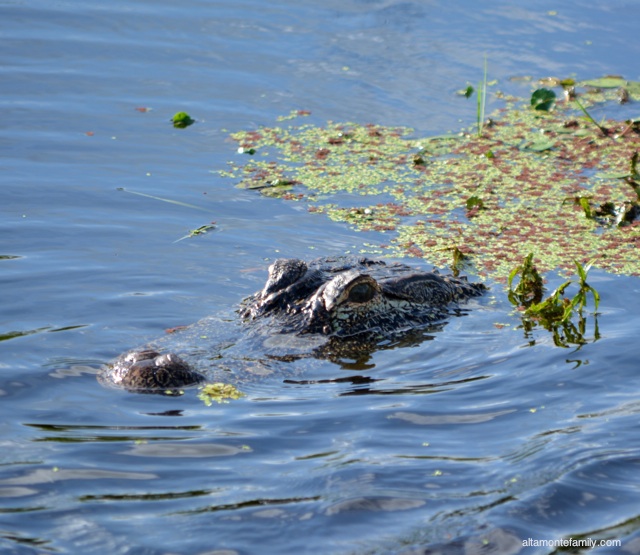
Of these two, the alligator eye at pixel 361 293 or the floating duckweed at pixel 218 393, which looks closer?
the floating duckweed at pixel 218 393

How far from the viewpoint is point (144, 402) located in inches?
213

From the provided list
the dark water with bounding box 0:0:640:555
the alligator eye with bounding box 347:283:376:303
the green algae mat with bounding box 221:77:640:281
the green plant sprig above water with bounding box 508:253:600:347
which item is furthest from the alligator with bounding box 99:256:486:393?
the green algae mat with bounding box 221:77:640:281

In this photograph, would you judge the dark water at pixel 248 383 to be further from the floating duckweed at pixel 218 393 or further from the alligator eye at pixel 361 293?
the alligator eye at pixel 361 293

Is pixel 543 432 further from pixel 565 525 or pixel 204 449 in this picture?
pixel 204 449

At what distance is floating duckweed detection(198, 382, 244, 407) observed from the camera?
5.53m

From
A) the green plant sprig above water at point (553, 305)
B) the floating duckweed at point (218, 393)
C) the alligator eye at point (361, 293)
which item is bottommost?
the floating duckweed at point (218, 393)

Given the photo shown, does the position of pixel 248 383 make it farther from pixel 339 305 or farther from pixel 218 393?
pixel 339 305

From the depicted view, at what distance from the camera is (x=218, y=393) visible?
5590 mm

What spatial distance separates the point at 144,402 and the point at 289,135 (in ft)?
18.8

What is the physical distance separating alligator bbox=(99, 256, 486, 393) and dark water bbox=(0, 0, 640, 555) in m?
0.22

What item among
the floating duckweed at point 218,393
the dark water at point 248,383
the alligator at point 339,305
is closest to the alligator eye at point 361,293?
the alligator at point 339,305

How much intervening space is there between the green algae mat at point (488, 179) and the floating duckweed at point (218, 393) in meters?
2.76

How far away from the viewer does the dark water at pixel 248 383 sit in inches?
174

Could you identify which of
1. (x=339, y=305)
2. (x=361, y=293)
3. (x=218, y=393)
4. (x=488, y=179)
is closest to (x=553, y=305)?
(x=361, y=293)
